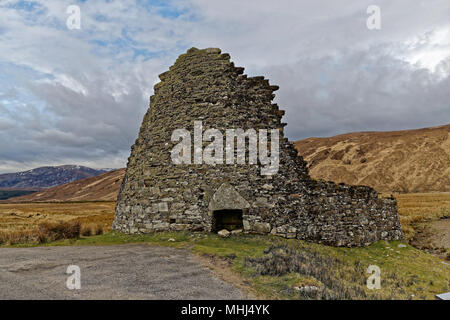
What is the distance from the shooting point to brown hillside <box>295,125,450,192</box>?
56.6m

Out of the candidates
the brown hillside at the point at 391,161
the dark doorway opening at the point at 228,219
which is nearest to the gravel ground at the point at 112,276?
the dark doorway opening at the point at 228,219

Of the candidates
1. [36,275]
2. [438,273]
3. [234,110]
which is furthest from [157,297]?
[438,273]

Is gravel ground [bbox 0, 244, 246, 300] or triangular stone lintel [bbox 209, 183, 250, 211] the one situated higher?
triangular stone lintel [bbox 209, 183, 250, 211]

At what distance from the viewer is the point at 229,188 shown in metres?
10.4

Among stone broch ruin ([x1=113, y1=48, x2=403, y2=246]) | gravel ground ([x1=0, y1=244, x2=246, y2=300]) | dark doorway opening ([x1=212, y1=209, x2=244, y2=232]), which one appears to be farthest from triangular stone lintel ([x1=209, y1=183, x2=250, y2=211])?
gravel ground ([x1=0, y1=244, x2=246, y2=300])

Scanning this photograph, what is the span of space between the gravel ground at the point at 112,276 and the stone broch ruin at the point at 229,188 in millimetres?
2682

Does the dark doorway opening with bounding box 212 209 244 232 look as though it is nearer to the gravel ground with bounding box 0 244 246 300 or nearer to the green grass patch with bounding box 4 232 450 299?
the green grass patch with bounding box 4 232 450 299

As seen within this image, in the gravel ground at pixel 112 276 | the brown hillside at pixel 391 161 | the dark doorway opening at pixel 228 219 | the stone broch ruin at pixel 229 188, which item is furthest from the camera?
the brown hillside at pixel 391 161

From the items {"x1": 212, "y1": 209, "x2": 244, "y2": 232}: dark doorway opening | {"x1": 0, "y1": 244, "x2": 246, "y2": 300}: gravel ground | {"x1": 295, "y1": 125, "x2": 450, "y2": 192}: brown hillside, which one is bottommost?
{"x1": 0, "y1": 244, "x2": 246, "y2": 300}: gravel ground

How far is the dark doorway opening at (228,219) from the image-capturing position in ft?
35.4

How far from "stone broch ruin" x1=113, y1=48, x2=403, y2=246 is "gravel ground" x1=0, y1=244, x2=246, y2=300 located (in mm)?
2682

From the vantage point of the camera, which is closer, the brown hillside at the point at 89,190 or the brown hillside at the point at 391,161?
the brown hillside at the point at 391,161

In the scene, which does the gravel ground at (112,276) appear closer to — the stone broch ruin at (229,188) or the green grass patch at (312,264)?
the green grass patch at (312,264)

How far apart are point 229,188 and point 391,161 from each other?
65.5m
